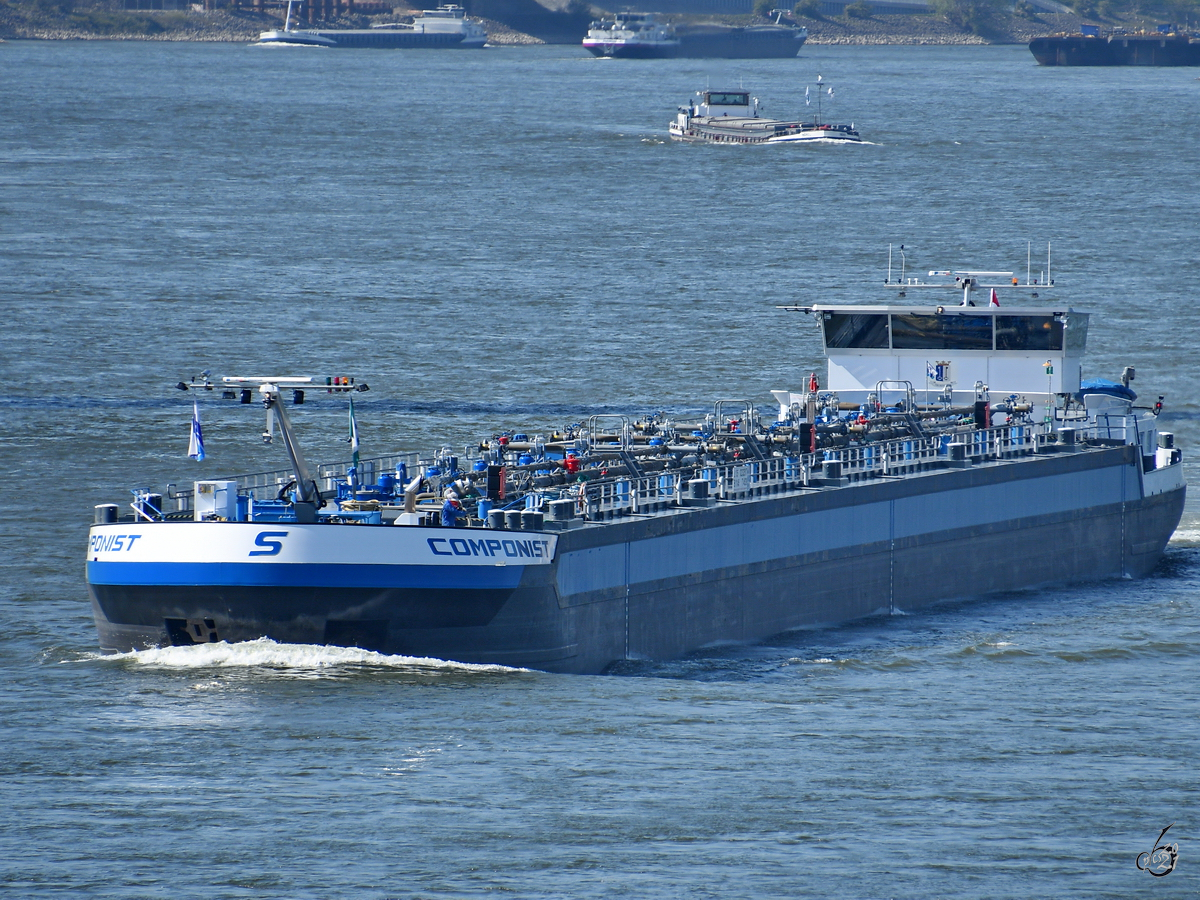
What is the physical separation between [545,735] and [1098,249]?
76.0m

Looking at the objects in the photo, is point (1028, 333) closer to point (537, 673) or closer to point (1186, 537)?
point (1186, 537)

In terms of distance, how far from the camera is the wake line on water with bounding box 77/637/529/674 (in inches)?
1411

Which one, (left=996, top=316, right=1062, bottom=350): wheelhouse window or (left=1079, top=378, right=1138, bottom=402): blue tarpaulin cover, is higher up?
(left=996, top=316, right=1062, bottom=350): wheelhouse window

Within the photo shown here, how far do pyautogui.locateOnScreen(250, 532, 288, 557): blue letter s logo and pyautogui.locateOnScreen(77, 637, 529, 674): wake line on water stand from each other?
1.61 m

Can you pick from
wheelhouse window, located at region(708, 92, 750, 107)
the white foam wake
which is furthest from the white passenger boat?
the white foam wake

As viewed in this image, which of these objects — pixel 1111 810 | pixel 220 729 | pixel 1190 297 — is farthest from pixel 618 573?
pixel 1190 297

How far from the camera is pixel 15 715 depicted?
35.2 metres

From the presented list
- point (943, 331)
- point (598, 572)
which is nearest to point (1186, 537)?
point (943, 331)

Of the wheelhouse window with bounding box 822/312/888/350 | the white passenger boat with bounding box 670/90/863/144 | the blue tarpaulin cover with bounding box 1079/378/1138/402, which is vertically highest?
the white passenger boat with bounding box 670/90/863/144

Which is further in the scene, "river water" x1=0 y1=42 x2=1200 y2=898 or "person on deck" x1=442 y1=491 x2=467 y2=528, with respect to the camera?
"person on deck" x1=442 y1=491 x2=467 y2=528

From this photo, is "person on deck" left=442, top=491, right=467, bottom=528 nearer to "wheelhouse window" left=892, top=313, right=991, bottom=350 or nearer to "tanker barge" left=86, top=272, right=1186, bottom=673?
"tanker barge" left=86, top=272, right=1186, bottom=673

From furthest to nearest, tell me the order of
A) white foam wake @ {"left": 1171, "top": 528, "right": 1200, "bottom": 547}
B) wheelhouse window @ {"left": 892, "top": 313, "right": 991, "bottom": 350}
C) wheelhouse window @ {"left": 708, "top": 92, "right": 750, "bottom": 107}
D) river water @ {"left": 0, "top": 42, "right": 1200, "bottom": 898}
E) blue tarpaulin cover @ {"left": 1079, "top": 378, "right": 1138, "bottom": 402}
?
wheelhouse window @ {"left": 708, "top": 92, "right": 750, "bottom": 107} < blue tarpaulin cover @ {"left": 1079, "top": 378, "right": 1138, "bottom": 402} < white foam wake @ {"left": 1171, "top": 528, "right": 1200, "bottom": 547} < wheelhouse window @ {"left": 892, "top": 313, "right": 991, "bottom": 350} < river water @ {"left": 0, "top": 42, "right": 1200, "bottom": 898}

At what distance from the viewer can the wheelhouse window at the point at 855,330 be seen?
5428 cm

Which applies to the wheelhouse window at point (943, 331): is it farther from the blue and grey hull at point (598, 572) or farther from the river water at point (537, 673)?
the river water at point (537, 673)
